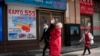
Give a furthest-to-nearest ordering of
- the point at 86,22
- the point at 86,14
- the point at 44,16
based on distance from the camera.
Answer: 1. the point at 86,22
2. the point at 86,14
3. the point at 44,16

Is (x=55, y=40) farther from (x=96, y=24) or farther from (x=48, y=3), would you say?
(x=96, y=24)

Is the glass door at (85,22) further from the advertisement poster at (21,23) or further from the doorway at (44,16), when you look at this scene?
the advertisement poster at (21,23)

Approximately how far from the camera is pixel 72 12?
75.7ft

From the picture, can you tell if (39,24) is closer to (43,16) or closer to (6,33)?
(43,16)

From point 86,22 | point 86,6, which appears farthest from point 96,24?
point 86,6

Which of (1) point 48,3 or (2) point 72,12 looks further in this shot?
(2) point 72,12

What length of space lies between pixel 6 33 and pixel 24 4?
2.23 m

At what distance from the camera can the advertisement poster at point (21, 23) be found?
57.9 ft

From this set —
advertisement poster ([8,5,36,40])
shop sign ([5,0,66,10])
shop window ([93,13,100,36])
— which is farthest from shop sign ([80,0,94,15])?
advertisement poster ([8,5,36,40])

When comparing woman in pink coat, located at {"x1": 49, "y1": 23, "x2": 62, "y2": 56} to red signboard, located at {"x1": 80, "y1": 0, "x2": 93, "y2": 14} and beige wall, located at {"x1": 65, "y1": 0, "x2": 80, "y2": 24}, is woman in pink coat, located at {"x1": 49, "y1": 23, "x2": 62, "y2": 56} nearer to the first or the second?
beige wall, located at {"x1": 65, "y1": 0, "x2": 80, "y2": 24}

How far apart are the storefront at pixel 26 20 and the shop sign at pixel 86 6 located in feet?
13.2

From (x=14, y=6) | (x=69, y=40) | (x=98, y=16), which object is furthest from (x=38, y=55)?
(x=98, y=16)

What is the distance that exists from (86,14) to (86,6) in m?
0.76

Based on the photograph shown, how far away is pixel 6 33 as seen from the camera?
17.4 m
